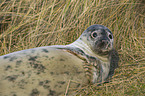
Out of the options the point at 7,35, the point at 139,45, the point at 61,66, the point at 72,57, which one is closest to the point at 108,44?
the point at 72,57

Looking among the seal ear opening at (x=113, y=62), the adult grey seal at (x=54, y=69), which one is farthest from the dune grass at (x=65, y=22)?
the adult grey seal at (x=54, y=69)

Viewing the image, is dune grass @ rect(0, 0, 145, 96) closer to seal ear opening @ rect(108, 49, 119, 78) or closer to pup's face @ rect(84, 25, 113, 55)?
seal ear opening @ rect(108, 49, 119, 78)

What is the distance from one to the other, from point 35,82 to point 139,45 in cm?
200

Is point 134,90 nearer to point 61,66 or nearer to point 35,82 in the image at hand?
point 61,66

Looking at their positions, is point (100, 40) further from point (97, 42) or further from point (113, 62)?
point (113, 62)

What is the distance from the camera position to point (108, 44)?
2.79 metres

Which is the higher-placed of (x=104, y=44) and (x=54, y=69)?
(x=104, y=44)

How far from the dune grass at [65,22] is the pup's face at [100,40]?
2.38 ft

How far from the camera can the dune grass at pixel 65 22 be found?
369cm

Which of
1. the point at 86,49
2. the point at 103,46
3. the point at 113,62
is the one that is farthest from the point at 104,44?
the point at 113,62

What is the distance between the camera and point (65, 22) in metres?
3.80

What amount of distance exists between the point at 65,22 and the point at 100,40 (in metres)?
1.17

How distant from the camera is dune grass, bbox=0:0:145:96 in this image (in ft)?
12.1

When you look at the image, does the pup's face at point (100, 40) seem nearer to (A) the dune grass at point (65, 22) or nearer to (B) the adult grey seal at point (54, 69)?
(B) the adult grey seal at point (54, 69)
